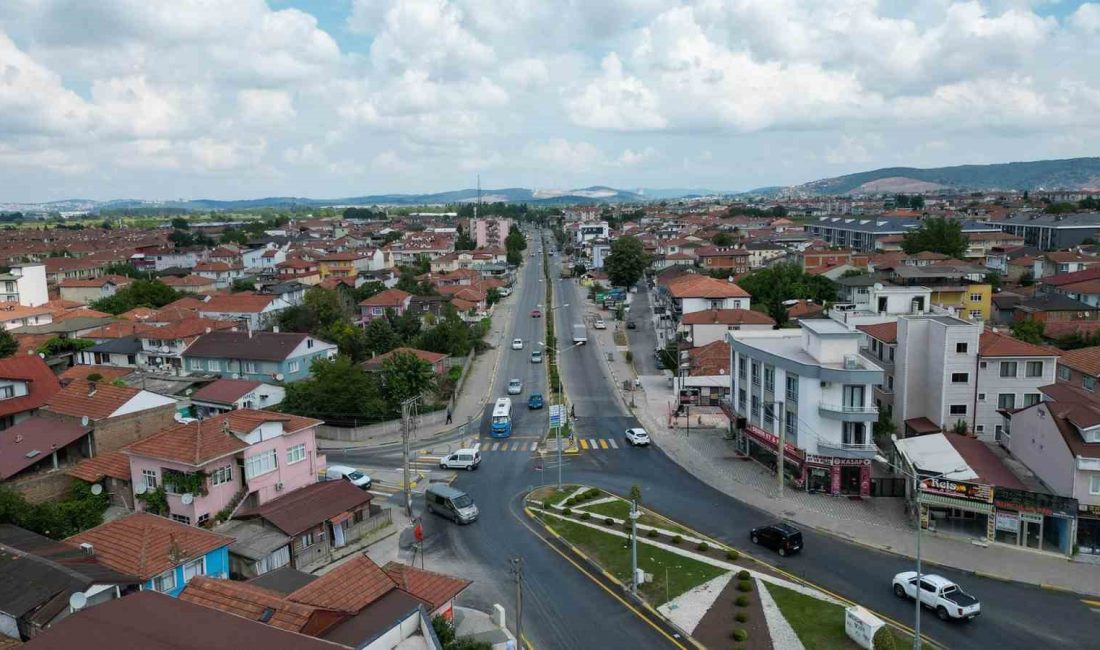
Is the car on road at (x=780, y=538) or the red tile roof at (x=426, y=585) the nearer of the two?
the red tile roof at (x=426, y=585)

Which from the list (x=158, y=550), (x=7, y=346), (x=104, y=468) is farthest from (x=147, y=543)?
(x=7, y=346)

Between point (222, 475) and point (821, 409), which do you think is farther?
point (821, 409)

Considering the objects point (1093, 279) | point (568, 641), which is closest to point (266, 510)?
point (568, 641)

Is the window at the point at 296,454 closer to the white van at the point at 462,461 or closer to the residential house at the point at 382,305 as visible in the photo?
the white van at the point at 462,461

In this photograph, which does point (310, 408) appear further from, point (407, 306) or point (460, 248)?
point (460, 248)

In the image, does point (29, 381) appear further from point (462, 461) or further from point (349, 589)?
point (349, 589)

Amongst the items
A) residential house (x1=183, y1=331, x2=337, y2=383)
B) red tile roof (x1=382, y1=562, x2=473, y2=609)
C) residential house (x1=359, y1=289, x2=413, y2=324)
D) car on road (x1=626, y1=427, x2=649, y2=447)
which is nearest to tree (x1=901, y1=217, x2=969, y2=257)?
residential house (x1=359, y1=289, x2=413, y2=324)

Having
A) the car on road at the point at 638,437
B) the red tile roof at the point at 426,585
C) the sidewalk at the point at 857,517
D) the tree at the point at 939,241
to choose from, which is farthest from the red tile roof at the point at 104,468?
the tree at the point at 939,241
